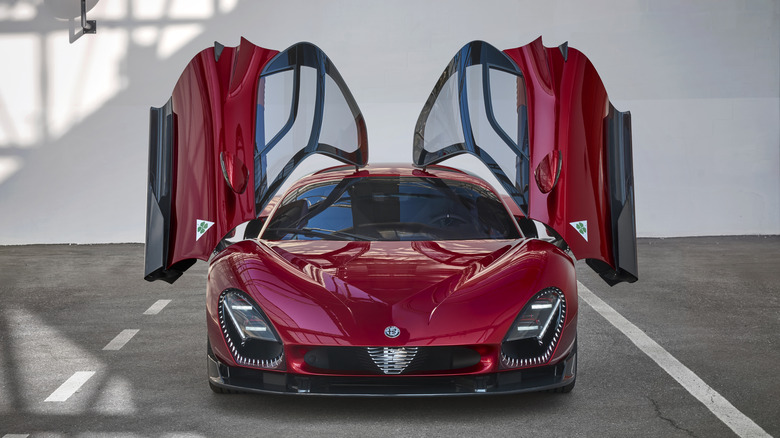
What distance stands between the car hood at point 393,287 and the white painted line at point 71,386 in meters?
0.96

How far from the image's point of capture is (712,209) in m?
12.8

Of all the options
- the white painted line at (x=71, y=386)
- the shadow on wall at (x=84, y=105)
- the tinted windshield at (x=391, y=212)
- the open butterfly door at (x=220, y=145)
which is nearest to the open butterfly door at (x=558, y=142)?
the tinted windshield at (x=391, y=212)

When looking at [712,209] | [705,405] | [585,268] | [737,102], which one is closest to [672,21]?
[737,102]

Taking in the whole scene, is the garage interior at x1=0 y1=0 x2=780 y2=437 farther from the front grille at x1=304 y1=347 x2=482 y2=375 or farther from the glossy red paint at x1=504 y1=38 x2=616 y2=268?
the front grille at x1=304 y1=347 x2=482 y2=375

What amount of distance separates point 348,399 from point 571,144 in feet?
5.77

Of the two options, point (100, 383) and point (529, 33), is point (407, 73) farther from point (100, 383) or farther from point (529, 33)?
point (100, 383)

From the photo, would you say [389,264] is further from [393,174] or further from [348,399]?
[393,174]

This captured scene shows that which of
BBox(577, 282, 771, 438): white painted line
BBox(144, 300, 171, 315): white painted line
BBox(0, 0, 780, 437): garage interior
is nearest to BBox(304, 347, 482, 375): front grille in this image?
BBox(577, 282, 771, 438): white painted line

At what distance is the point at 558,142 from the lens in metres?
4.84

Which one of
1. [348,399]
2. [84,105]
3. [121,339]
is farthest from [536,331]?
[84,105]

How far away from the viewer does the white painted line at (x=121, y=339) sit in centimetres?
576

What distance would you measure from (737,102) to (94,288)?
350 inches

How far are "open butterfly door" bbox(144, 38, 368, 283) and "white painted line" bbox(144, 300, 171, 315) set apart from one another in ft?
7.45

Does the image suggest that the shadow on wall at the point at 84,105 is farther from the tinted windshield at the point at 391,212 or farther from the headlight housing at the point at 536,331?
the headlight housing at the point at 536,331
